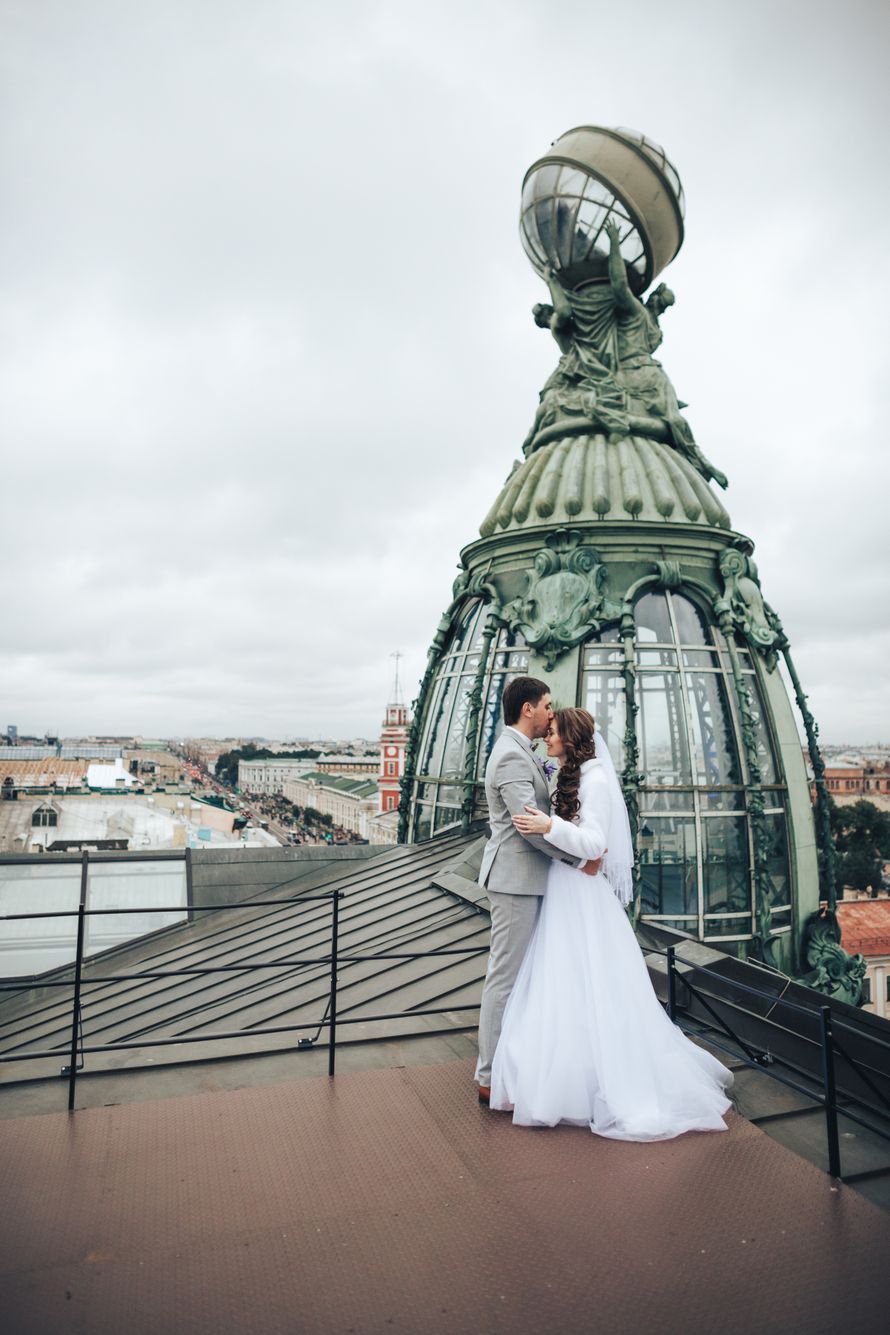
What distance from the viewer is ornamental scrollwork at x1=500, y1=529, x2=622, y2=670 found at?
1305 centimetres

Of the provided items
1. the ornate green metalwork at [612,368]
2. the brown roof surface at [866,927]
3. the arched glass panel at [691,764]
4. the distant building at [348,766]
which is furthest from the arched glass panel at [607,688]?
the distant building at [348,766]

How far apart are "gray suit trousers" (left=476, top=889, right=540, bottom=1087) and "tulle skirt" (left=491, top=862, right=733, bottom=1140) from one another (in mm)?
53

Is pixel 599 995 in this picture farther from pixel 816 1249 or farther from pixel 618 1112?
pixel 816 1249

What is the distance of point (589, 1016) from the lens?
445 centimetres

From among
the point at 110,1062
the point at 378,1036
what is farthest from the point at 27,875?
the point at 378,1036

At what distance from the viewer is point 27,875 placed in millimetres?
12398

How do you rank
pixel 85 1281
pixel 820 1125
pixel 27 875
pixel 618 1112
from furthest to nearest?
pixel 27 875 → pixel 820 1125 → pixel 618 1112 → pixel 85 1281

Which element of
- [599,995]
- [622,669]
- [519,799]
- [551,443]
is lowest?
[599,995]

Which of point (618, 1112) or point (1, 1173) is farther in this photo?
point (618, 1112)

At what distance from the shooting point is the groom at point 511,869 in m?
4.63

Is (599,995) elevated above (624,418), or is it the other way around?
(624,418)

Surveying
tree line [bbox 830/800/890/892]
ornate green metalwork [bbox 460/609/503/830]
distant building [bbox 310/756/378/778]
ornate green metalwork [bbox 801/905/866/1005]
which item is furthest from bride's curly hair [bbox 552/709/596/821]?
distant building [bbox 310/756/378/778]

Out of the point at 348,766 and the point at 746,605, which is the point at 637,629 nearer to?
the point at 746,605

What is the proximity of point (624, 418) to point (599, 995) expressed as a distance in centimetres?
1284
